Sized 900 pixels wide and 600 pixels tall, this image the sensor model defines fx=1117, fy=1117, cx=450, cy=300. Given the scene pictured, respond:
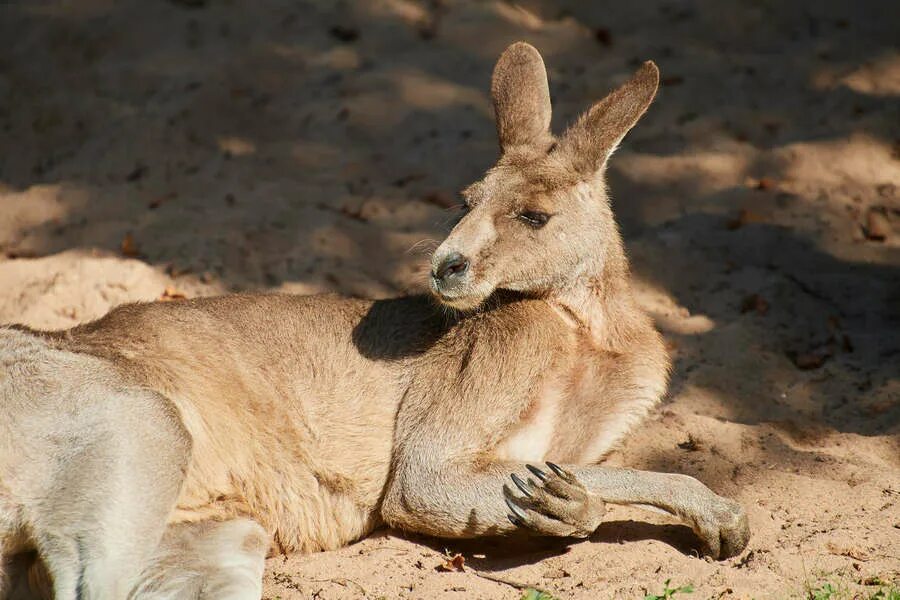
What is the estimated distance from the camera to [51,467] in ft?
13.9

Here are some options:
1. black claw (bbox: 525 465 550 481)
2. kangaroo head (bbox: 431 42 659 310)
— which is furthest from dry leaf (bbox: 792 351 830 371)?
black claw (bbox: 525 465 550 481)

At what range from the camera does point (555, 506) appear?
4566 mm

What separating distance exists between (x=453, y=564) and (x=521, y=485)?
18.5 inches

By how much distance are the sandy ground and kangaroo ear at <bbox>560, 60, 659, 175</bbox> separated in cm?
110

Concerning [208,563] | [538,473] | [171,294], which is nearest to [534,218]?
[538,473]

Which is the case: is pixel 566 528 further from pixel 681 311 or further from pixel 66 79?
pixel 66 79

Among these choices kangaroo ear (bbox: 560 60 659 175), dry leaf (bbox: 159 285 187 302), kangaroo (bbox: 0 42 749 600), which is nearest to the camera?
kangaroo (bbox: 0 42 749 600)

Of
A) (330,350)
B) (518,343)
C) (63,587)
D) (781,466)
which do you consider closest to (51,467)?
(63,587)

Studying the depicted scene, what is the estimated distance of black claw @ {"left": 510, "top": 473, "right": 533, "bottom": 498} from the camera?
182 inches

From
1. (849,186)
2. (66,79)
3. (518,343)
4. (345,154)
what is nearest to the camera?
(518,343)

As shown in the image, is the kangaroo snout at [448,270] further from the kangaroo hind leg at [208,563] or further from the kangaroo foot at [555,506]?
the kangaroo hind leg at [208,563]

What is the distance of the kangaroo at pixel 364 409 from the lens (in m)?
4.29

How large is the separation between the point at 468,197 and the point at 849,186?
3.41m

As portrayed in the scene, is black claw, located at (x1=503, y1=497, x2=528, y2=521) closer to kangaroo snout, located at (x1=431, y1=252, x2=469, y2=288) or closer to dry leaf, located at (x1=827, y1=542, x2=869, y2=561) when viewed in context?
kangaroo snout, located at (x1=431, y1=252, x2=469, y2=288)
